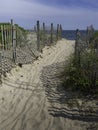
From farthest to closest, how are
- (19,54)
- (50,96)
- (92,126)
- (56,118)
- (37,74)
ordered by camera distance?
(19,54) < (37,74) < (50,96) < (56,118) < (92,126)

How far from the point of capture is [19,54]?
1523cm

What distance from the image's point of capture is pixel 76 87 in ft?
32.0

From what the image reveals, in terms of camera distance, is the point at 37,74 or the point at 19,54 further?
the point at 19,54

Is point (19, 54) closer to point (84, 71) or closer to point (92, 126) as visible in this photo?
point (84, 71)

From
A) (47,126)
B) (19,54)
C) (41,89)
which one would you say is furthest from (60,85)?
(19,54)

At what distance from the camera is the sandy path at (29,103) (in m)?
7.25

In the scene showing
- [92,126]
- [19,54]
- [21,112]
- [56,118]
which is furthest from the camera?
[19,54]

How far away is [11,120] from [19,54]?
787cm

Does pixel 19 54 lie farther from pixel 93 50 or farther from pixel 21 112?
pixel 21 112

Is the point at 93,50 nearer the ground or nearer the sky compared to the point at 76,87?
nearer the sky

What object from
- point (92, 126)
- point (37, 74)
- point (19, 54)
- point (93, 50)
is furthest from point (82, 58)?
point (19, 54)

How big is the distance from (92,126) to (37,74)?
244 inches

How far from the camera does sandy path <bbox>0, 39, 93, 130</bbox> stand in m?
7.25

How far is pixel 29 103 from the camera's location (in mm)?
8930
